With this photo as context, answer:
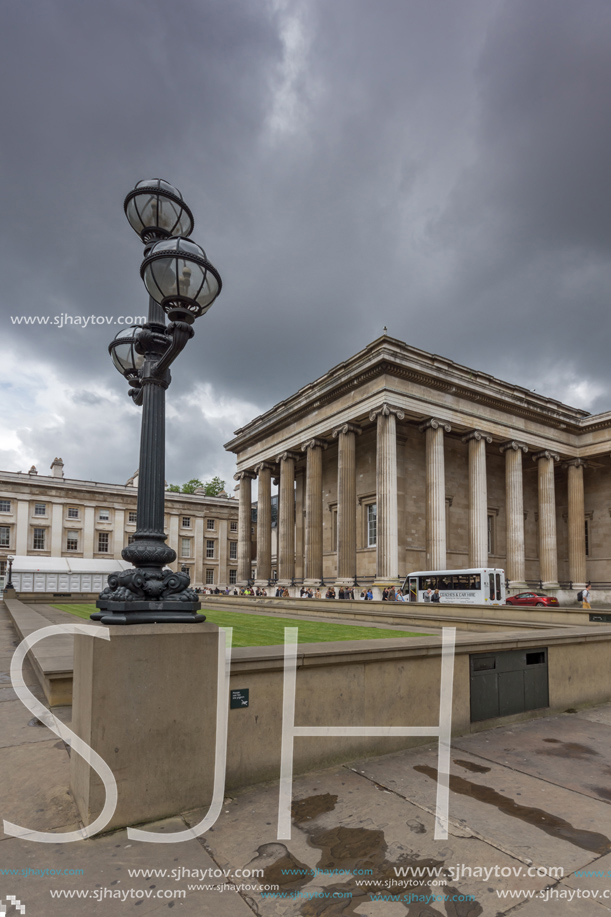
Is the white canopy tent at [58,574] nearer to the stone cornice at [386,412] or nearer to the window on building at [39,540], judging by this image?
the window on building at [39,540]

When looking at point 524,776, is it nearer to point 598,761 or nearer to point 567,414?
point 598,761

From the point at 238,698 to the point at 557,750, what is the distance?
3877 millimetres

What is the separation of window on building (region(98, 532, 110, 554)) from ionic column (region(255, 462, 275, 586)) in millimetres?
29662

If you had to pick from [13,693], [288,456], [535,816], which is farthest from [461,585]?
[535,816]

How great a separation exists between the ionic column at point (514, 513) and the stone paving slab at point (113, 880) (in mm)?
36671

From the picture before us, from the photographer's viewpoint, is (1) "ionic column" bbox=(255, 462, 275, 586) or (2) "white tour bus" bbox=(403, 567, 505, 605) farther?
(1) "ionic column" bbox=(255, 462, 275, 586)

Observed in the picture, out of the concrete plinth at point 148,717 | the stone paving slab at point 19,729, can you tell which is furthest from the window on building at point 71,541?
the concrete plinth at point 148,717

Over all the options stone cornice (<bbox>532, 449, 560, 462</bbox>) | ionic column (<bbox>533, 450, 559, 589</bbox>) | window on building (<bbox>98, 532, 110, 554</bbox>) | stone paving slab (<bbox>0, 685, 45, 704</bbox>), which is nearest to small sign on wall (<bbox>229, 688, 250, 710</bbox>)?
stone paving slab (<bbox>0, 685, 45, 704</bbox>)

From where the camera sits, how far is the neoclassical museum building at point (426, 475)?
34219 mm

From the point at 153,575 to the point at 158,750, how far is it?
1.37 metres

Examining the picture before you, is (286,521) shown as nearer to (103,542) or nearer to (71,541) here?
(103,542)

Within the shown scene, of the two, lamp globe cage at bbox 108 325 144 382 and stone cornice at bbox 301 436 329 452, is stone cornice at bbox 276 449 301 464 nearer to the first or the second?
stone cornice at bbox 301 436 329 452

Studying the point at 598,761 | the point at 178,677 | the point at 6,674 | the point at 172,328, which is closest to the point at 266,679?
the point at 178,677

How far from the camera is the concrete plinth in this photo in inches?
166
